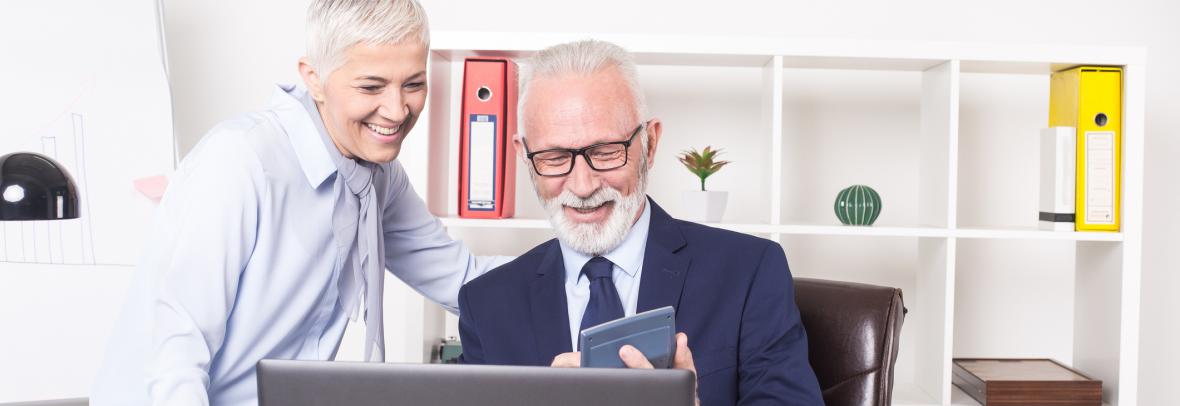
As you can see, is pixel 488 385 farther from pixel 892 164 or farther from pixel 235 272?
pixel 892 164

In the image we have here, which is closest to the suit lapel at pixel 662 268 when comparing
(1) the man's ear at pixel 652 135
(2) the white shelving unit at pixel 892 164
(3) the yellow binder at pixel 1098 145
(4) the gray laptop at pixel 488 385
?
(1) the man's ear at pixel 652 135

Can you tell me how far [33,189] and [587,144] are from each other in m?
0.95

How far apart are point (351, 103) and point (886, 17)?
1.95 metres

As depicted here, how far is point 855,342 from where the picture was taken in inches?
68.3

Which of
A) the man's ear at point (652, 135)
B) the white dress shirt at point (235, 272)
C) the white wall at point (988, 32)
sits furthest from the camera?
the white wall at point (988, 32)

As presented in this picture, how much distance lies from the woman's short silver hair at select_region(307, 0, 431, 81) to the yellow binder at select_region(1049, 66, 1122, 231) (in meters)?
1.71

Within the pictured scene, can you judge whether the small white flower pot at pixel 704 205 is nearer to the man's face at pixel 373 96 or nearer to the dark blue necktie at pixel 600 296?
the dark blue necktie at pixel 600 296

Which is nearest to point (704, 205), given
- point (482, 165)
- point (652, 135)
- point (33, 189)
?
point (482, 165)

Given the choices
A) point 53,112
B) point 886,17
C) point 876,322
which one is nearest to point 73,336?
point 53,112

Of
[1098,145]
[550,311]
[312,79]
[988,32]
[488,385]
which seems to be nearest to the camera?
[488,385]

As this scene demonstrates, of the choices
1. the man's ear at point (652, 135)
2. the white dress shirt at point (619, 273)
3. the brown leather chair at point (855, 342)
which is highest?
the man's ear at point (652, 135)

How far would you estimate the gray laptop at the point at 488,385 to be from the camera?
97cm

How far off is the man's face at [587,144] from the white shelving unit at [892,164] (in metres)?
0.63

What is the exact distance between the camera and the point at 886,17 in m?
2.95
